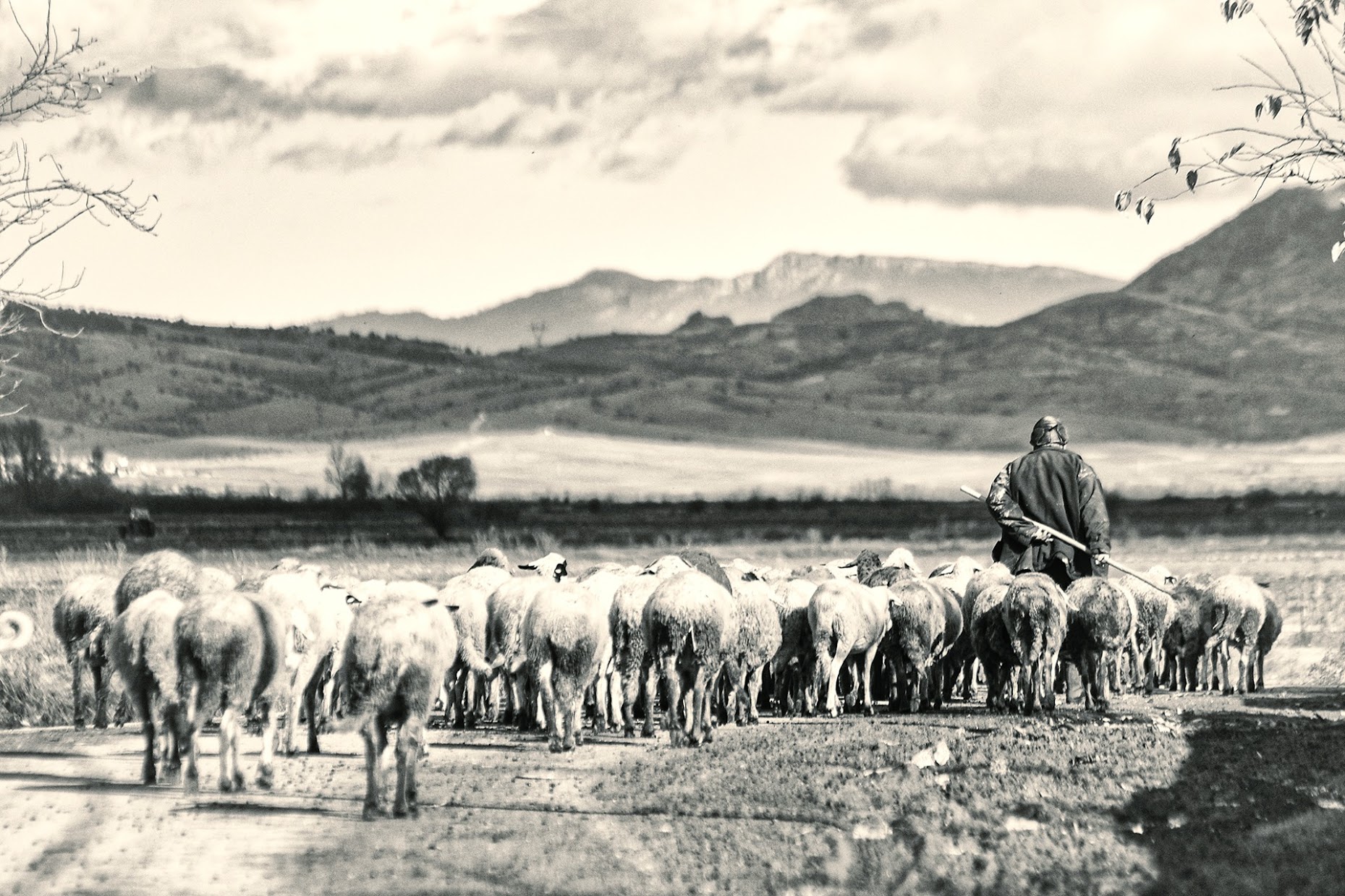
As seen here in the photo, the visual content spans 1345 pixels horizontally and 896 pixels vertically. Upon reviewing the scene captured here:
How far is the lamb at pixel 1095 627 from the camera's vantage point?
65.9ft

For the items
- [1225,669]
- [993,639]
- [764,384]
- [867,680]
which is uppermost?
[764,384]

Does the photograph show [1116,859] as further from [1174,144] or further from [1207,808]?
[1174,144]

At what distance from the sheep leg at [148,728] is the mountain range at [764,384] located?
402 feet

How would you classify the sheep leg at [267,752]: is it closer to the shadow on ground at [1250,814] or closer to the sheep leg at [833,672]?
the shadow on ground at [1250,814]

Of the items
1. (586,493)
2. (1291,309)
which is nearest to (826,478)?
(586,493)

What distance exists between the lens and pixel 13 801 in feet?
45.5

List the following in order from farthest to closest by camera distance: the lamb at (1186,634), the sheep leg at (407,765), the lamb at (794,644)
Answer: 1. the lamb at (1186,634)
2. the lamb at (794,644)
3. the sheep leg at (407,765)

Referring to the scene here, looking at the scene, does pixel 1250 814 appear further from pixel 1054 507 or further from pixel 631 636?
pixel 1054 507

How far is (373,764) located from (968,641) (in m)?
11.1

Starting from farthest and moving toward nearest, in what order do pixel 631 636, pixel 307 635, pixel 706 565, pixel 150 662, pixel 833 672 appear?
pixel 706 565
pixel 833 672
pixel 631 636
pixel 307 635
pixel 150 662

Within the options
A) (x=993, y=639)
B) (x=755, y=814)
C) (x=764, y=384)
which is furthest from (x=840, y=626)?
(x=764, y=384)

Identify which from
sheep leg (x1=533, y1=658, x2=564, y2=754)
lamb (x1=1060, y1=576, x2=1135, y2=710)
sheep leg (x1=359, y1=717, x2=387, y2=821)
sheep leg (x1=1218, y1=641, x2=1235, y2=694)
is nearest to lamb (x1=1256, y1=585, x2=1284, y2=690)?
sheep leg (x1=1218, y1=641, x2=1235, y2=694)

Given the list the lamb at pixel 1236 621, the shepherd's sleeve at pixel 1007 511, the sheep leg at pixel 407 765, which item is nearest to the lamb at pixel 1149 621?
the lamb at pixel 1236 621

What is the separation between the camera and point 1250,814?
1334cm
